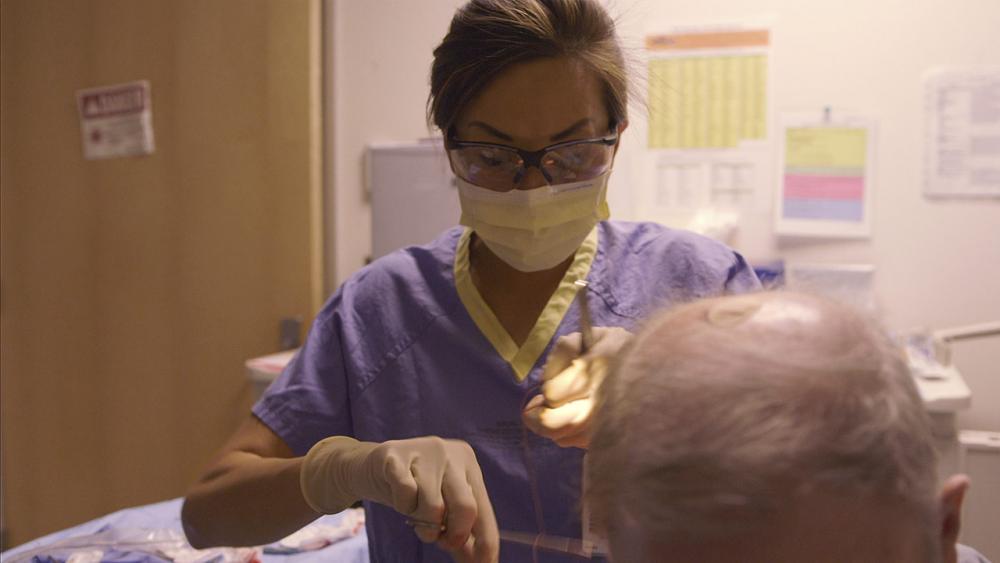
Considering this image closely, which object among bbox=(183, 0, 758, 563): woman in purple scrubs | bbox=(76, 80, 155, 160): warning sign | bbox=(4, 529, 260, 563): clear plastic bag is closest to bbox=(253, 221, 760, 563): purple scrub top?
bbox=(183, 0, 758, 563): woman in purple scrubs

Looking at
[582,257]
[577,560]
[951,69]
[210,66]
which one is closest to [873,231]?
[951,69]

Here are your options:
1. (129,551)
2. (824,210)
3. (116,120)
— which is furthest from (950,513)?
(116,120)

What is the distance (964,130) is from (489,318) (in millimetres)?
1456

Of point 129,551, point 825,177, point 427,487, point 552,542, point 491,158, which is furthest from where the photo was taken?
point 825,177

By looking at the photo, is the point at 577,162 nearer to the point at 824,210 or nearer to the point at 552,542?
the point at 552,542

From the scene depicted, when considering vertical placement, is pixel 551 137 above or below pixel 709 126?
below

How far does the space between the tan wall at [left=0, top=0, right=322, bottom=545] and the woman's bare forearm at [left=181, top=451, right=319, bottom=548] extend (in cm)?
125

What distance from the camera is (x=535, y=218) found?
1005mm

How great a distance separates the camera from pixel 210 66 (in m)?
2.23

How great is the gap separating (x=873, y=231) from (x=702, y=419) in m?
1.65

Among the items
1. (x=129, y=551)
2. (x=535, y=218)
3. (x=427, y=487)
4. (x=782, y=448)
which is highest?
(x=535, y=218)

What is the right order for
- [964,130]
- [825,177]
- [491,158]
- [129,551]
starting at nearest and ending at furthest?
[491,158]
[129,551]
[964,130]
[825,177]

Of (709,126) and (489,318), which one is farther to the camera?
(709,126)

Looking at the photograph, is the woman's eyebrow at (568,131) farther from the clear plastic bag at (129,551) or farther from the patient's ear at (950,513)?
the clear plastic bag at (129,551)
